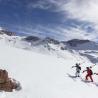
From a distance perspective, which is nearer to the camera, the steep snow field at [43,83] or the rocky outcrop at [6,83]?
the rocky outcrop at [6,83]

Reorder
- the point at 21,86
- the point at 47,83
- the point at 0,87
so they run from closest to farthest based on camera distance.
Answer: the point at 0,87, the point at 21,86, the point at 47,83

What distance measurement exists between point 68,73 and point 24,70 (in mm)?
6114

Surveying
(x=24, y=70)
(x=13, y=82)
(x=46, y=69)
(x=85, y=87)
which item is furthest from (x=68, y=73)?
(x=13, y=82)

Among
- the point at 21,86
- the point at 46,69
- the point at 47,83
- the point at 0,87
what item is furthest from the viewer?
the point at 46,69

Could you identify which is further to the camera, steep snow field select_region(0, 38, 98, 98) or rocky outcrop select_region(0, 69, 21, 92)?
steep snow field select_region(0, 38, 98, 98)

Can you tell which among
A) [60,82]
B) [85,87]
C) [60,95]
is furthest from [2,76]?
[85,87]

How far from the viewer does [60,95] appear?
58.4 ft

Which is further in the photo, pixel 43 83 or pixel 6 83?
pixel 43 83

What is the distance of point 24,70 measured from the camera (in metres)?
21.8

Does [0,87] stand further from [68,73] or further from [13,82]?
[68,73]

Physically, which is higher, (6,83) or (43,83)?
(6,83)

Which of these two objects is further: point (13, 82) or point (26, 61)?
point (26, 61)

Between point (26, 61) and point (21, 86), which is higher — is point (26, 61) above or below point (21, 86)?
above

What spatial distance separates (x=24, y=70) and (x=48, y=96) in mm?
5318
